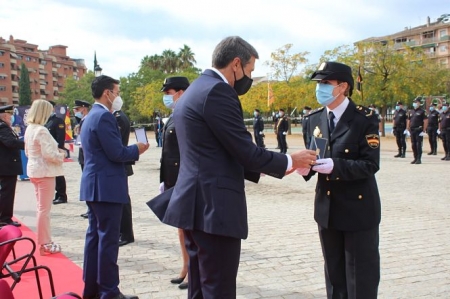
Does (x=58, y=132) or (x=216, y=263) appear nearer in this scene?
(x=216, y=263)

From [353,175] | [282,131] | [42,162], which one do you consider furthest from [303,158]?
[282,131]

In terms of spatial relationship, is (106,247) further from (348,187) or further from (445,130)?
(445,130)

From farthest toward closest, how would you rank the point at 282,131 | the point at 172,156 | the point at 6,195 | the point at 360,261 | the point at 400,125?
the point at 282,131
the point at 400,125
the point at 6,195
the point at 172,156
the point at 360,261

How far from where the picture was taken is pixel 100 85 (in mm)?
4211

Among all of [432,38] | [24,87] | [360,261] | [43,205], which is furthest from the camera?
[432,38]

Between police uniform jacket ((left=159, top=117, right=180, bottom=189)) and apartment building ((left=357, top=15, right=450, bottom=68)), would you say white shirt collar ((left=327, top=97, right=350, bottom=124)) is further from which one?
apartment building ((left=357, top=15, right=450, bottom=68))

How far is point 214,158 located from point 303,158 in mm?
673

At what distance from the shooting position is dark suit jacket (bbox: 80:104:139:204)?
3943 millimetres

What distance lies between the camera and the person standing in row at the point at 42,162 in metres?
5.64

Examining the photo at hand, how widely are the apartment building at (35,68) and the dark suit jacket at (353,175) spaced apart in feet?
335

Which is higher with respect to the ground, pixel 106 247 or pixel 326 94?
pixel 326 94

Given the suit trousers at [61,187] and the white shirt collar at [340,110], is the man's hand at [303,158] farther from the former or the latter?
the suit trousers at [61,187]

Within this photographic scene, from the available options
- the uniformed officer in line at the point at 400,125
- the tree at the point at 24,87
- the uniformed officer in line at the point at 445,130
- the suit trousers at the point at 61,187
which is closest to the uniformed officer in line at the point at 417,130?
the uniformed officer in line at the point at 400,125

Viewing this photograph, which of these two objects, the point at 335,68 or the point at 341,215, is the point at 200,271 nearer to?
the point at 341,215
